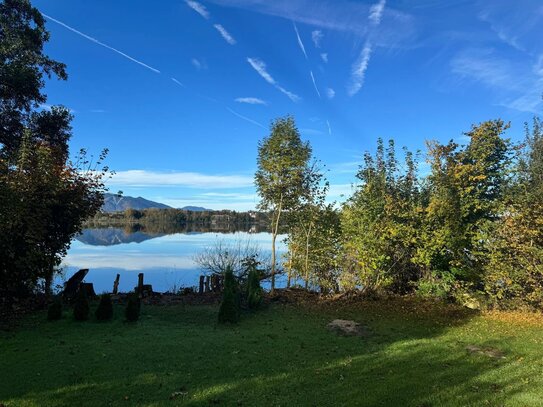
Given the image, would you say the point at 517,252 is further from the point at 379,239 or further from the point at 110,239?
the point at 110,239

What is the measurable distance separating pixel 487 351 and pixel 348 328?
3.45m

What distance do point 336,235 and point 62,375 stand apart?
12.6 meters

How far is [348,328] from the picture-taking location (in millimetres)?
10727

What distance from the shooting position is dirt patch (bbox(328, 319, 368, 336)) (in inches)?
410

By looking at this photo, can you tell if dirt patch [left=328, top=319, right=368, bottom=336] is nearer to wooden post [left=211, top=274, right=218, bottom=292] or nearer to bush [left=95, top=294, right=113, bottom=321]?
bush [left=95, top=294, right=113, bottom=321]

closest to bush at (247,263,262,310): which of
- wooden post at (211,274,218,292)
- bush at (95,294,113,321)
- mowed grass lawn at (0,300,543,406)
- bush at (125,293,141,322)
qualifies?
mowed grass lawn at (0,300,543,406)

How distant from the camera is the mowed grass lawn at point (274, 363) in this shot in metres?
6.07

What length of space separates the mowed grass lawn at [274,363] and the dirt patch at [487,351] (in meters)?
0.06

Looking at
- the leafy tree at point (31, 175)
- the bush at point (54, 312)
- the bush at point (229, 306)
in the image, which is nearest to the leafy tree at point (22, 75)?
the leafy tree at point (31, 175)

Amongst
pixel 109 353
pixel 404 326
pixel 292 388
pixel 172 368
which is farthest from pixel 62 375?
pixel 404 326

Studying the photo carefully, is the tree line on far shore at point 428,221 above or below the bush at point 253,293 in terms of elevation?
above

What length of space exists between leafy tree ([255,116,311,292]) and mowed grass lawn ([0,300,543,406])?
665 cm

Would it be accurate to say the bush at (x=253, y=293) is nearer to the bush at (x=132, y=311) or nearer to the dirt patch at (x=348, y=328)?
the dirt patch at (x=348, y=328)

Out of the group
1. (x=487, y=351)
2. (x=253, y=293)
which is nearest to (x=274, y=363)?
(x=487, y=351)
